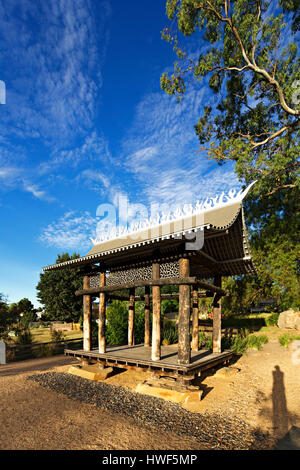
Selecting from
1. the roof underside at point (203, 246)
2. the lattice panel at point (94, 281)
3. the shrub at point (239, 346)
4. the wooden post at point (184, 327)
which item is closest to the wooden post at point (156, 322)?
the roof underside at point (203, 246)

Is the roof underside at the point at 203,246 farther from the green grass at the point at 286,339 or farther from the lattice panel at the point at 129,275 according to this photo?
the green grass at the point at 286,339

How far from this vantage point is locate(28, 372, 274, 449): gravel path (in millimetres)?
4660

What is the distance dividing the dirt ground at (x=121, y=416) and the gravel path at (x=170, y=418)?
0.22 metres

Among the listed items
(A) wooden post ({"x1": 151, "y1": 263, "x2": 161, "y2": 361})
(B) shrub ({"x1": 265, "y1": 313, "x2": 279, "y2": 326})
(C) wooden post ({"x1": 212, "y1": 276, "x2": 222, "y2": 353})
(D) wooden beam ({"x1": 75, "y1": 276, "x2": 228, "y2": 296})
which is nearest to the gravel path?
(A) wooden post ({"x1": 151, "y1": 263, "x2": 161, "y2": 361})

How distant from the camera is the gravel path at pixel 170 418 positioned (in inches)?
183

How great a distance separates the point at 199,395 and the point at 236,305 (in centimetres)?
1320

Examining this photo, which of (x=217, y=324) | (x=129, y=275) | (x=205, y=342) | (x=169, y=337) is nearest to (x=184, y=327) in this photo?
(x=129, y=275)

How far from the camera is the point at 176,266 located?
7.34 metres

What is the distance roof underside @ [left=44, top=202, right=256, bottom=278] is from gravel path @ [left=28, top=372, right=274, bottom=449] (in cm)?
368

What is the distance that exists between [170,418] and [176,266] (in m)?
3.53

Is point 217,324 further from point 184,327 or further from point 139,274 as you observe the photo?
point 139,274

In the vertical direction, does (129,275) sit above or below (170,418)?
above

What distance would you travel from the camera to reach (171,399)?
Result: 6.38 m

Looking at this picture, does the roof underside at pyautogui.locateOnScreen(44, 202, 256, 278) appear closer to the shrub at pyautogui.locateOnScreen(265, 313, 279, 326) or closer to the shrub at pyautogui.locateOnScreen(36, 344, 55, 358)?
the shrub at pyautogui.locateOnScreen(36, 344, 55, 358)
